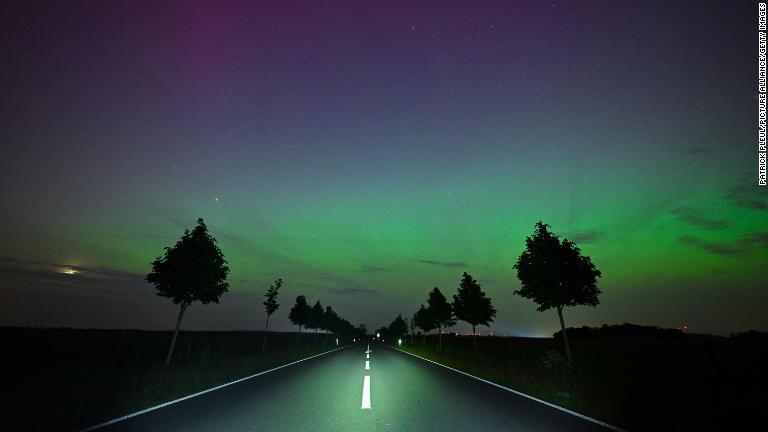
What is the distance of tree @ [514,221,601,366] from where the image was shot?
19.4 meters

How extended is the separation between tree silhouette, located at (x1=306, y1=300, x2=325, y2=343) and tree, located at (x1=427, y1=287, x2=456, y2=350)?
112 feet

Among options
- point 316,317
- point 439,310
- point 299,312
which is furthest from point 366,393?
point 316,317

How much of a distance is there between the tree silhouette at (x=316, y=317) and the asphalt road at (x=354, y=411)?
69.4 meters

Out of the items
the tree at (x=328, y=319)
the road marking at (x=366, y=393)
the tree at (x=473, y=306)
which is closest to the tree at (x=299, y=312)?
the tree at (x=328, y=319)

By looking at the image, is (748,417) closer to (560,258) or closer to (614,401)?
(614,401)

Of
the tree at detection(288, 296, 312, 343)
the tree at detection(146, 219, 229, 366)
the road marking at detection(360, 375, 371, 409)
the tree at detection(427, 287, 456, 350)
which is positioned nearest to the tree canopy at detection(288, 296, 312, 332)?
the tree at detection(288, 296, 312, 343)

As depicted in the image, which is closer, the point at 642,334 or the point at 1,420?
the point at 1,420

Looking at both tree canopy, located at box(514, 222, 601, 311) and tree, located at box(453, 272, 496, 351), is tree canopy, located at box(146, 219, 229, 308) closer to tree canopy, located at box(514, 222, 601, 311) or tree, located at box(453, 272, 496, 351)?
tree canopy, located at box(514, 222, 601, 311)

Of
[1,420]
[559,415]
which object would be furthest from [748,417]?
[1,420]

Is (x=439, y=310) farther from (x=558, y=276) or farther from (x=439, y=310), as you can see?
(x=558, y=276)

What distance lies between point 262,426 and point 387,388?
17.0 ft

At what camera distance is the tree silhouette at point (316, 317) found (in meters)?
77.2

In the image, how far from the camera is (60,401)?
8.28 m

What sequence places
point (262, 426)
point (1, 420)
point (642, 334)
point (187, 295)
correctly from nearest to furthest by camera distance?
point (262, 426), point (1, 420), point (187, 295), point (642, 334)
